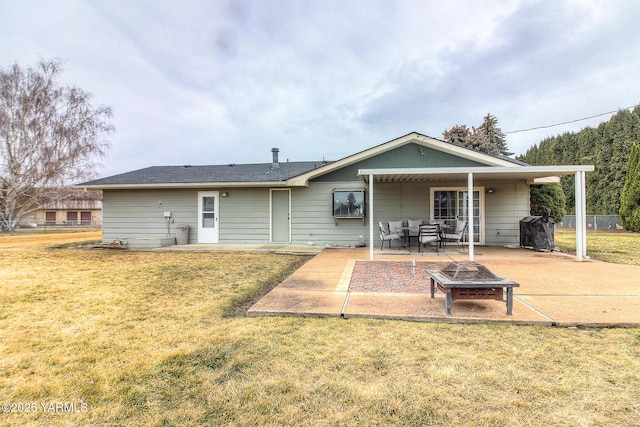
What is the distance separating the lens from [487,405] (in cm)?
187

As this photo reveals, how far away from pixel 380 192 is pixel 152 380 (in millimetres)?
8623

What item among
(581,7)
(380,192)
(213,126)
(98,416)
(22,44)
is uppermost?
(22,44)

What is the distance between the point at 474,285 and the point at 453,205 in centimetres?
703

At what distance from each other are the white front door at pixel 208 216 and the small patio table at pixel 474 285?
887 cm

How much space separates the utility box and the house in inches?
6.3

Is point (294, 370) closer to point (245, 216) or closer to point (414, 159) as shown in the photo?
point (414, 159)

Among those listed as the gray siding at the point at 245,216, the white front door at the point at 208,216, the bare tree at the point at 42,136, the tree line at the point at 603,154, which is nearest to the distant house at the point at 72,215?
the bare tree at the point at 42,136

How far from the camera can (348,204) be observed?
9.98 m

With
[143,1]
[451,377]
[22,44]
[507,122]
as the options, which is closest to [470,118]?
[507,122]

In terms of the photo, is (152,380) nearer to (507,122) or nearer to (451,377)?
(451,377)

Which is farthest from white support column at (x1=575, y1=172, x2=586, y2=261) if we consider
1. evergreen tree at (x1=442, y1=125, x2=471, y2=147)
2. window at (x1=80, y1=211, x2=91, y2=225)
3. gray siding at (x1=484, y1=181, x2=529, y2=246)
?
window at (x1=80, y1=211, x2=91, y2=225)

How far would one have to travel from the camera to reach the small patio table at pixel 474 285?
331 cm

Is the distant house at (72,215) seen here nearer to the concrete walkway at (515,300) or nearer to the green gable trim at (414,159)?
Result: the green gable trim at (414,159)

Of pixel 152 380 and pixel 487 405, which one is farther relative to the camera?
pixel 152 380
